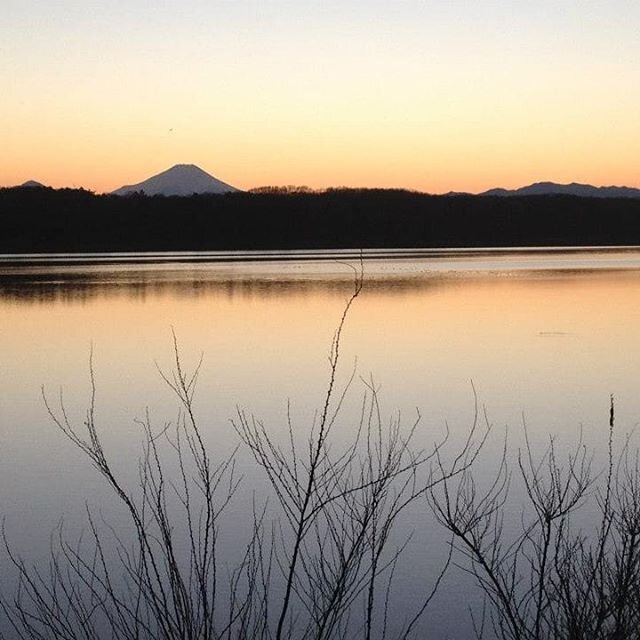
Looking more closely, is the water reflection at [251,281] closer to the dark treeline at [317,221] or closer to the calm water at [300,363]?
the calm water at [300,363]

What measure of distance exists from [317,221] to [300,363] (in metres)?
75.6

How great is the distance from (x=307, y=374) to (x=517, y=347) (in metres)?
3.82

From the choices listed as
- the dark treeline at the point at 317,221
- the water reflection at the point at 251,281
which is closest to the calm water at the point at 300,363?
the water reflection at the point at 251,281

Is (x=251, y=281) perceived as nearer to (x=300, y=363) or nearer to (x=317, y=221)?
(x=300, y=363)

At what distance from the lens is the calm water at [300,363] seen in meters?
7.48

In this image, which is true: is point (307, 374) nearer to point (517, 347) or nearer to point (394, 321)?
point (517, 347)

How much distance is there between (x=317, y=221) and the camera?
88.4 metres

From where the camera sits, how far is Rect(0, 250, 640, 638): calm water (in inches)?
294

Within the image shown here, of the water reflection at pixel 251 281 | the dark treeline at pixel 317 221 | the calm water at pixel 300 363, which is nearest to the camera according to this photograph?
the calm water at pixel 300 363

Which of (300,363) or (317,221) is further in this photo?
(317,221)

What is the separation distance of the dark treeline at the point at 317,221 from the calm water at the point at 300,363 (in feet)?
184

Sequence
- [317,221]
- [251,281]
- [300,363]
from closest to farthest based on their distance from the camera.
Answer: [300,363], [251,281], [317,221]

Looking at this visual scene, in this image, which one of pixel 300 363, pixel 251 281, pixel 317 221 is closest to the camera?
pixel 300 363

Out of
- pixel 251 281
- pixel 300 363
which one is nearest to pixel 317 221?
pixel 251 281
